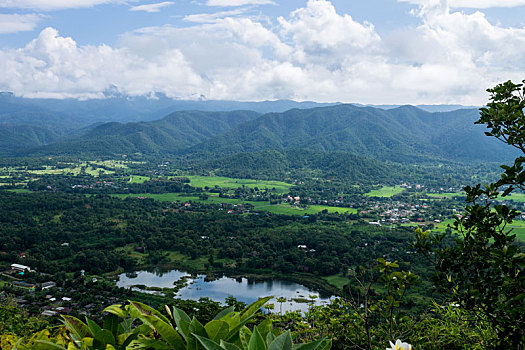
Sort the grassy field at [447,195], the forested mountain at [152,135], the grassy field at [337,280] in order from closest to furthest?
the grassy field at [337,280] < the grassy field at [447,195] < the forested mountain at [152,135]

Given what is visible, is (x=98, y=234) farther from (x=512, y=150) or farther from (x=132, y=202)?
(x=512, y=150)

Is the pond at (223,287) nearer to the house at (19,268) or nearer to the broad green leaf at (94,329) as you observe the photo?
the house at (19,268)

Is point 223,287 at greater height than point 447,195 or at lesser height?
lesser

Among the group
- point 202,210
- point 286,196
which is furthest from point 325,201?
point 202,210

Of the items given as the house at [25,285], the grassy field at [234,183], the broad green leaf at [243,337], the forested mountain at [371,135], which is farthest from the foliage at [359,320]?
the forested mountain at [371,135]

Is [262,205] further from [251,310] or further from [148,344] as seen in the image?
[148,344]

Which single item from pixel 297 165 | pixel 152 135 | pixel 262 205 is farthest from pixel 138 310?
pixel 152 135
